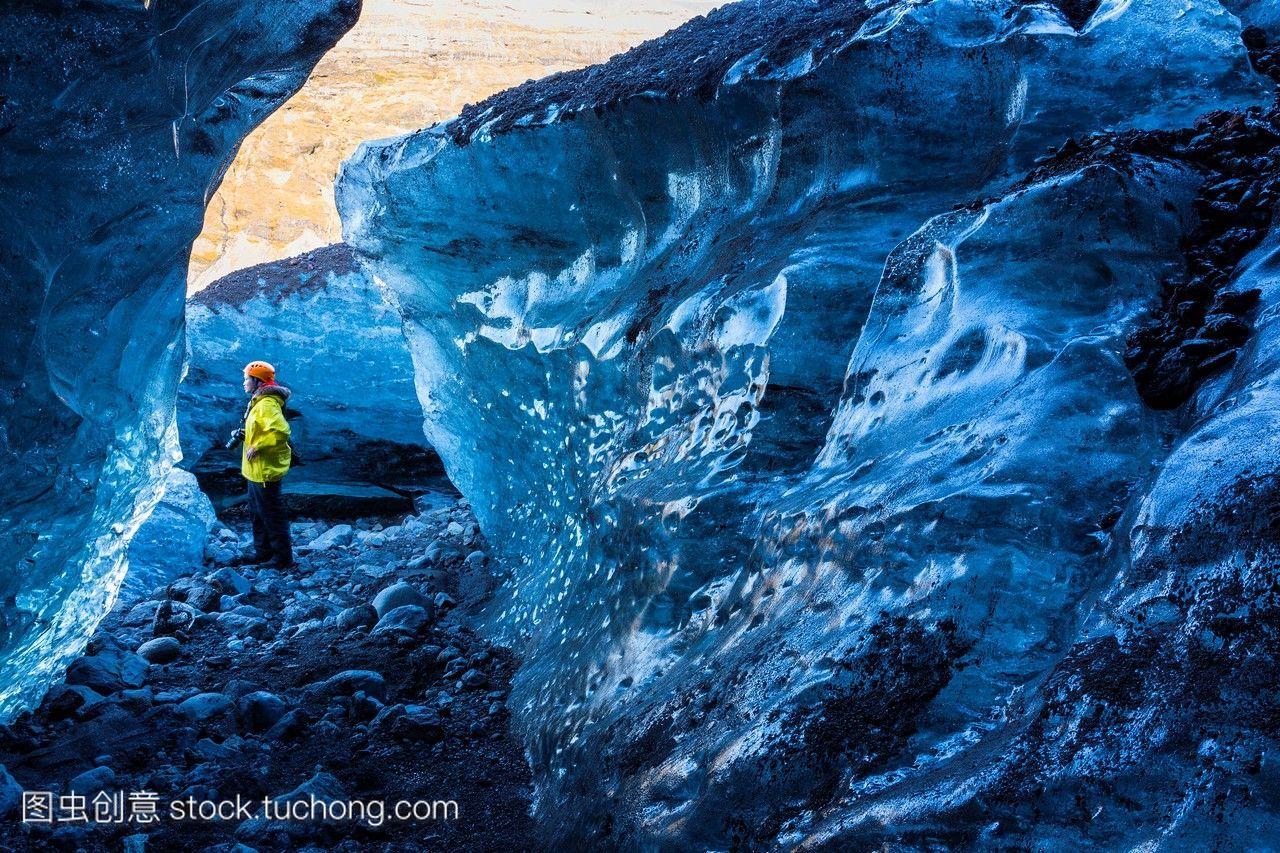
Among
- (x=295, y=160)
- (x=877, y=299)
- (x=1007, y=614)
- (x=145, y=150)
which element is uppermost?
(x=295, y=160)

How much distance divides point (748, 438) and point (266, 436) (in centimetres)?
419

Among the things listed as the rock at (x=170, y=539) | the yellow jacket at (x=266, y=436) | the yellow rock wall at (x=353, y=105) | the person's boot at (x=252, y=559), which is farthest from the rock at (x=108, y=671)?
the yellow rock wall at (x=353, y=105)

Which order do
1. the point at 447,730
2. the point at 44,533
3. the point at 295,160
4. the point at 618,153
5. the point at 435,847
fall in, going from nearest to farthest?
1. the point at 435,847
2. the point at 44,533
3. the point at 447,730
4. the point at 618,153
5. the point at 295,160

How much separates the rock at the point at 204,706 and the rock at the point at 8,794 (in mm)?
604

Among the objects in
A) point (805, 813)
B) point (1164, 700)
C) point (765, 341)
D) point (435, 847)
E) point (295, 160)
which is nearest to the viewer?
point (1164, 700)

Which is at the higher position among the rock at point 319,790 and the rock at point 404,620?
the rock at point 404,620

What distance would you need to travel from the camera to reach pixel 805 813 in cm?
158

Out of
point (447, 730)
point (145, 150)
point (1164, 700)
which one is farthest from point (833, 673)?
point (145, 150)

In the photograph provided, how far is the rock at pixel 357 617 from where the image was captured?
13.6 ft

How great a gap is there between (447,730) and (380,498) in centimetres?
486

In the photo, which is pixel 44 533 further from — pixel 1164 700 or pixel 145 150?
pixel 1164 700

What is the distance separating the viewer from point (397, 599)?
431 centimetres

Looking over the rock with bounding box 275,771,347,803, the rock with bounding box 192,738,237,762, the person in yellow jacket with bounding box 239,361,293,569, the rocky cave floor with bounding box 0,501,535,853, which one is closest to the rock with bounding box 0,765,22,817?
the rocky cave floor with bounding box 0,501,535,853

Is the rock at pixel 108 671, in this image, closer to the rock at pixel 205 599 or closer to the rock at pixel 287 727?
the rock at pixel 287 727
